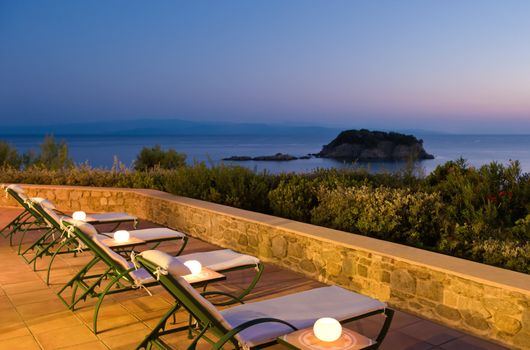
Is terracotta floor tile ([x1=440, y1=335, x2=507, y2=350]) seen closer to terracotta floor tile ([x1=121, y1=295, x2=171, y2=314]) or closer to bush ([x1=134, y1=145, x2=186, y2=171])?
terracotta floor tile ([x1=121, y1=295, x2=171, y2=314])

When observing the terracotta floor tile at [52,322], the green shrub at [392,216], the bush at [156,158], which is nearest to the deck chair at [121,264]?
the terracotta floor tile at [52,322]

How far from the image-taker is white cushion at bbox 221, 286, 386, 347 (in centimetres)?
256

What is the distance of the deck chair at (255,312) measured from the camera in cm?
247

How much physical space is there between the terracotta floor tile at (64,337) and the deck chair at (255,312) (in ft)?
3.00

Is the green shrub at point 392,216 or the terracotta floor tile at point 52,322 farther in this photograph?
the green shrub at point 392,216

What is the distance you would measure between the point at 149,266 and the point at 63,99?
6647 cm

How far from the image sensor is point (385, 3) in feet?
52.5

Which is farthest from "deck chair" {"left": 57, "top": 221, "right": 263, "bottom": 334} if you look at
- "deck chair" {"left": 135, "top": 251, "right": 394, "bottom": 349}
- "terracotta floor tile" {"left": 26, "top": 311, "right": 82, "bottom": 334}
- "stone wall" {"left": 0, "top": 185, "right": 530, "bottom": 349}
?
A: "stone wall" {"left": 0, "top": 185, "right": 530, "bottom": 349}

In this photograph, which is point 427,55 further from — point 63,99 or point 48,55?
point 63,99

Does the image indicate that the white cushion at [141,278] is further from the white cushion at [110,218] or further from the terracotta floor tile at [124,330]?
the white cushion at [110,218]

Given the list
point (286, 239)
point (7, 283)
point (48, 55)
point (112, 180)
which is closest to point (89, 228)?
point (7, 283)

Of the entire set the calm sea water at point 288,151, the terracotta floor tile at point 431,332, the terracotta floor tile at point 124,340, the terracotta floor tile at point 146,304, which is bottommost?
the calm sea water at point 288,151

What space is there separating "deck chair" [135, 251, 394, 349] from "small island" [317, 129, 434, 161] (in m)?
46.0

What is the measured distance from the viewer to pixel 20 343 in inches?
137
